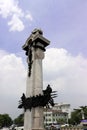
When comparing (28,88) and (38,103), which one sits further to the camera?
(28,88)

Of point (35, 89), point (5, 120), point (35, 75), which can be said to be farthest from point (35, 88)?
point (5, 120)

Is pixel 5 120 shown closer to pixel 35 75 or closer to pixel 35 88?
pixel 35 75

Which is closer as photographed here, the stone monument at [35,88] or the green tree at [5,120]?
the stone monument at [35,88]

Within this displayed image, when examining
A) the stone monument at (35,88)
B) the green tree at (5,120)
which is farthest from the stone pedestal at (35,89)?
the green tree at (5,120)

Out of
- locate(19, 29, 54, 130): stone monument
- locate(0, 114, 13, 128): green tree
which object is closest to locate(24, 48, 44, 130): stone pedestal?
locate(19, 29, 54, 130): stone monument

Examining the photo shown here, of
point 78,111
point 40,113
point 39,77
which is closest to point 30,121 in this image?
point 40,113

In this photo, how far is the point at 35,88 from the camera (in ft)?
48.0

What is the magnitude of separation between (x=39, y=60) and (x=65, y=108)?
15274 cm

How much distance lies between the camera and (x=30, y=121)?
46.8ft

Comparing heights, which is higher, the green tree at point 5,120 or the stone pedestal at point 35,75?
the green tree at point 5,120

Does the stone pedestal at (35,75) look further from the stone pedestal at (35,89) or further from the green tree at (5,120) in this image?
the green tree at (5,120)

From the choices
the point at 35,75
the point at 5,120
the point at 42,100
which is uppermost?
the point at 5,120

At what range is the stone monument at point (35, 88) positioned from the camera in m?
14.1

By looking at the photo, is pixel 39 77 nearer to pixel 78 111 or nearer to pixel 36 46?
pixel 36 46
